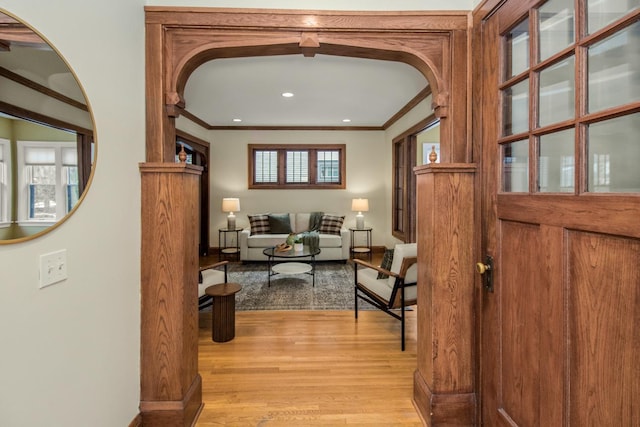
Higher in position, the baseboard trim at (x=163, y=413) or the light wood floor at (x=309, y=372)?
the baseboard trim at (x=163, y=413)

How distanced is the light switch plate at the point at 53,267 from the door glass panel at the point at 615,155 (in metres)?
1.96

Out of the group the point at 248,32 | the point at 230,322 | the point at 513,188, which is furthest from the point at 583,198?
the point at 230,322

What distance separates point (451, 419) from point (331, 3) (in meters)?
2.49

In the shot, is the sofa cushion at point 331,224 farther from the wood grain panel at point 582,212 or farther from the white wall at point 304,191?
the wood grain panel at point 582,212

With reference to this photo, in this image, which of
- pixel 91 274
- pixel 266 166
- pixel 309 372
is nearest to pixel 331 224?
pixel 266 166

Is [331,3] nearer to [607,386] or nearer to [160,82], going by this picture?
[160,82]

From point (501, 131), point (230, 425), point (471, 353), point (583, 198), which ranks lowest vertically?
point (230, 425)

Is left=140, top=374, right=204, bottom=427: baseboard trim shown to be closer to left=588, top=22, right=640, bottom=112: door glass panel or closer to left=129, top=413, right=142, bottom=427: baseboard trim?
left=129, top=413, right=142, bottom=427: baseboard trim

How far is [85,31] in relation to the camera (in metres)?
1.38

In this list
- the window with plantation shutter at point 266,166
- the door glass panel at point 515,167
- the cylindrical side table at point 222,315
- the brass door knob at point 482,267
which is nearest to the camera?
the door glass panel at point 515,167

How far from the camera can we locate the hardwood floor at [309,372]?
1986 millimetres

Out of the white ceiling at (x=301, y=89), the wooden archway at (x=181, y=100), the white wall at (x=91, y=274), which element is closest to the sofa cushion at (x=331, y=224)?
the white ceiling at (x=301, y=89)

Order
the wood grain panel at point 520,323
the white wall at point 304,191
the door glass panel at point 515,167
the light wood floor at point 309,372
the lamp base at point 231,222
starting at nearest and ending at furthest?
the wood grain panel at point 520,323, the door glass panel at point 515,167, the light wood floor at point 309,372, the lamp base at point 231,222, the white wall at point 304,191

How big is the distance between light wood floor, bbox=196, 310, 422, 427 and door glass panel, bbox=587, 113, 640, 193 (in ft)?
5.36
